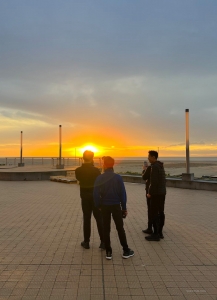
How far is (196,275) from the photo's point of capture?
161 inches

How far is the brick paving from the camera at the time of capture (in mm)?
3607

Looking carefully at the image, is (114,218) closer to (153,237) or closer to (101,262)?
(101,262)

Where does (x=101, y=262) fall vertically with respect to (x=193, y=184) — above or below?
below

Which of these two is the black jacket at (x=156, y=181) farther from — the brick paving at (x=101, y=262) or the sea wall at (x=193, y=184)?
the sea wall at (x=193, y=184)

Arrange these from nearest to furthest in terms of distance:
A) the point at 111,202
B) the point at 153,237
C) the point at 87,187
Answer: the point at 111,202 < the point at 87,187 < the point at 153,237

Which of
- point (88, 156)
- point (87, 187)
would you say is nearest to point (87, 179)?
point (87, 187)

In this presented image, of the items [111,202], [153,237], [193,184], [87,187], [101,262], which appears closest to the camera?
[101,262]

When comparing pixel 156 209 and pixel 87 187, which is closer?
pixel 87 187

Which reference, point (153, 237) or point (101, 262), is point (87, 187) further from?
point (153, 237)

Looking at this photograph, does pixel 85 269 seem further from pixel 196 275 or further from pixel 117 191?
pixel 196 275

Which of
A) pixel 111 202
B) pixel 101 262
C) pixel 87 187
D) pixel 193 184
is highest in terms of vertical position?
pixel 87 187

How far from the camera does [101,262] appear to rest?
180 inches

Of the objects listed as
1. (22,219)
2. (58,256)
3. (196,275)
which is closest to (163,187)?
(196,275)

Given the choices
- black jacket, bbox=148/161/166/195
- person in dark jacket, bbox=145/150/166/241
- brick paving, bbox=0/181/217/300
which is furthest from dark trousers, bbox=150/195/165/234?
brick paving, bbox=0/181/217/300
